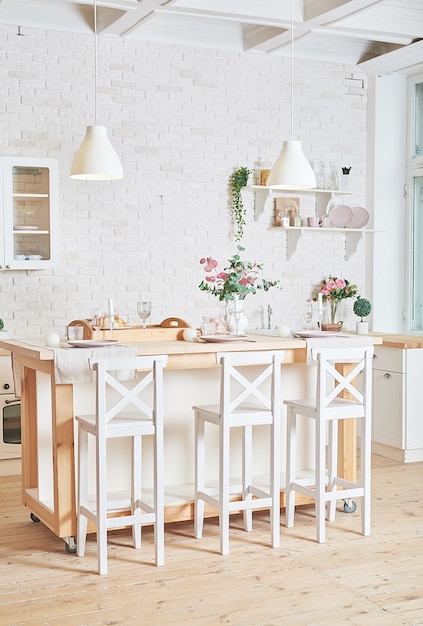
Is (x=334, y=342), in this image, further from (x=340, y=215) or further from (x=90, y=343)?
(x=340, y=215)

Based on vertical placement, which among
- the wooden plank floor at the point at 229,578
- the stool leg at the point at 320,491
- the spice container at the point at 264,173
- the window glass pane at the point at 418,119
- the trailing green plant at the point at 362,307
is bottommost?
the wooden plank floor at the point at 229,578

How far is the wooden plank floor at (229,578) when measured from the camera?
137 inches

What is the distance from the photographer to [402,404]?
6.29 m

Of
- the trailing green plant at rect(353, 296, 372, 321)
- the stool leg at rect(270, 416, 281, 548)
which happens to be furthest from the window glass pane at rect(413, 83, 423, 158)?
the stool leg at rect(270, 416, 281, 548)

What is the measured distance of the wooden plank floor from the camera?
3.48 m

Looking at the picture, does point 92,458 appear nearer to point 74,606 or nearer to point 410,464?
point 74,606

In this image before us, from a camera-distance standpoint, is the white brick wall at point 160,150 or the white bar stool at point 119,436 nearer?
the white bar stool at point 119,436

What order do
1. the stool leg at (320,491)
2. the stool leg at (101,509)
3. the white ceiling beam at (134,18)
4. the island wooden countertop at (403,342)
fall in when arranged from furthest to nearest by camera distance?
the island wooden countertop at (403,342) < the white ceiling beam at (134,18) < the stool leg at (320,491) < the stool leg at (101,509)

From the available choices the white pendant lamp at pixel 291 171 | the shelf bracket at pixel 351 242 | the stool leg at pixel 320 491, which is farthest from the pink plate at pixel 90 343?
the shelf bracket at pixel 351 242

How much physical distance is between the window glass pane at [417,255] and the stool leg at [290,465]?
316cm

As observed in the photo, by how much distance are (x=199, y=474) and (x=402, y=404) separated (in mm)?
2360

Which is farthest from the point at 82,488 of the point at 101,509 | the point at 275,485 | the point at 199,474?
the point at 275,485

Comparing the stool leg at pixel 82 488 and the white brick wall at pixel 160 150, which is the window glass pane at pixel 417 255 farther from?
the stool leg at pixel 82 488

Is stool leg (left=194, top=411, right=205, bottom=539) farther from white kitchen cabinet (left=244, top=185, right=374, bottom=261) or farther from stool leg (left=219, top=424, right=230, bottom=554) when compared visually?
white kitchen cabinet (left=244, top=185, right=374, bottom=261)
